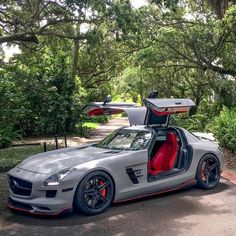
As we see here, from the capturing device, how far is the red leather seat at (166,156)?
7.54 meters

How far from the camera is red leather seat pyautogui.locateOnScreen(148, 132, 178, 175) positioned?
754 cm

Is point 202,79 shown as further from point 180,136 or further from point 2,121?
point 180,136

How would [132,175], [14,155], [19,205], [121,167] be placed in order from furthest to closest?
Answer: [14,155], [132,175], [121,167], [19,205]

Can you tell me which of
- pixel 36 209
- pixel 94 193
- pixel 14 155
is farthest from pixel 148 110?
pixel 14 155

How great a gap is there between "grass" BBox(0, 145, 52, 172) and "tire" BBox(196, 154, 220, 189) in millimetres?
4812

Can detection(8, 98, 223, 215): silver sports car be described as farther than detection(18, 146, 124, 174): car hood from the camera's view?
No

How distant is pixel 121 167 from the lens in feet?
21.7

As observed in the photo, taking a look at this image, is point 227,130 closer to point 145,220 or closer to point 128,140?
point 128,140

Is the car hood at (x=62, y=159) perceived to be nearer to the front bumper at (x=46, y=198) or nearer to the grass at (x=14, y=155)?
the front bumper at (x=46, y=198)

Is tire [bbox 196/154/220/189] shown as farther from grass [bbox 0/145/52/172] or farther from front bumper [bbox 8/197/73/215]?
grass [bbox 0/145/52/172]

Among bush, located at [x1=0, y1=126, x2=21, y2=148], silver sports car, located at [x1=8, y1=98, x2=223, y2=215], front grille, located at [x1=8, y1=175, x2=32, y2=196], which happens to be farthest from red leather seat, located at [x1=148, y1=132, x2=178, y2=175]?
bush, located at [x1=0, y1=126, x2=21, y2=148]

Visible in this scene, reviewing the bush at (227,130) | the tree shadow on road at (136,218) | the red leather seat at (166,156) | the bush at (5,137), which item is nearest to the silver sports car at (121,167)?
the red leather seat at (166,156)

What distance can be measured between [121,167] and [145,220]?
1.04 metres

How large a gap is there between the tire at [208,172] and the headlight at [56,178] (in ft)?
9.83
